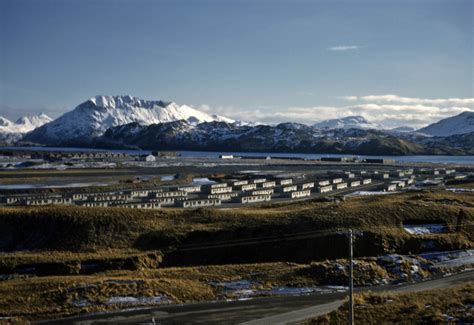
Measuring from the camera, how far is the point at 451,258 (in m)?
29.4

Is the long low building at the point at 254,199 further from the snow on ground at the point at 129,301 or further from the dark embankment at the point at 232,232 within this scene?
the snow on ground at the point at 129,301

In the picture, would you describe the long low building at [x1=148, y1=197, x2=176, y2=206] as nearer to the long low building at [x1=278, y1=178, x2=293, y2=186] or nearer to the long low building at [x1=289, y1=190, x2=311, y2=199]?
the long low building at [x1=289, y1=190, x2=311, y2=199]

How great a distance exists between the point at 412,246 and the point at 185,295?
1655 cm

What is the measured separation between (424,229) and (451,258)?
6.15 meters

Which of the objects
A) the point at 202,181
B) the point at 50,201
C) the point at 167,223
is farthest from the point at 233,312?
the point at 202,181

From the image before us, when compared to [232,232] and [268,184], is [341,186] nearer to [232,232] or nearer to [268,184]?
[268,184]

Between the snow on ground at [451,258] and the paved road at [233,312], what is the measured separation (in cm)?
872

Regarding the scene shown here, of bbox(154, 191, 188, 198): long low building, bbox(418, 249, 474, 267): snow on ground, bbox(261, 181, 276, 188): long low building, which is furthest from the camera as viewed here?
bbox(261, 181, 276, 188): long low building

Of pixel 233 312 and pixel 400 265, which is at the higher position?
pixel 400 265

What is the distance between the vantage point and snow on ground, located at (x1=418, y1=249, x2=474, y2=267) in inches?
1111

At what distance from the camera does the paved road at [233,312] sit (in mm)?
19141

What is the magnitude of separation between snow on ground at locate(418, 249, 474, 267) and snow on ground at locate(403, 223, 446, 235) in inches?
157

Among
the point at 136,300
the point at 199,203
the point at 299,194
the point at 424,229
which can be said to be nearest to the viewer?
the point at 136,300

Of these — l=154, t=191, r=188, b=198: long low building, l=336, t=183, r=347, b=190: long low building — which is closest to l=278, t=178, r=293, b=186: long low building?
l=336, t=183, r=347, b=190: long low building
